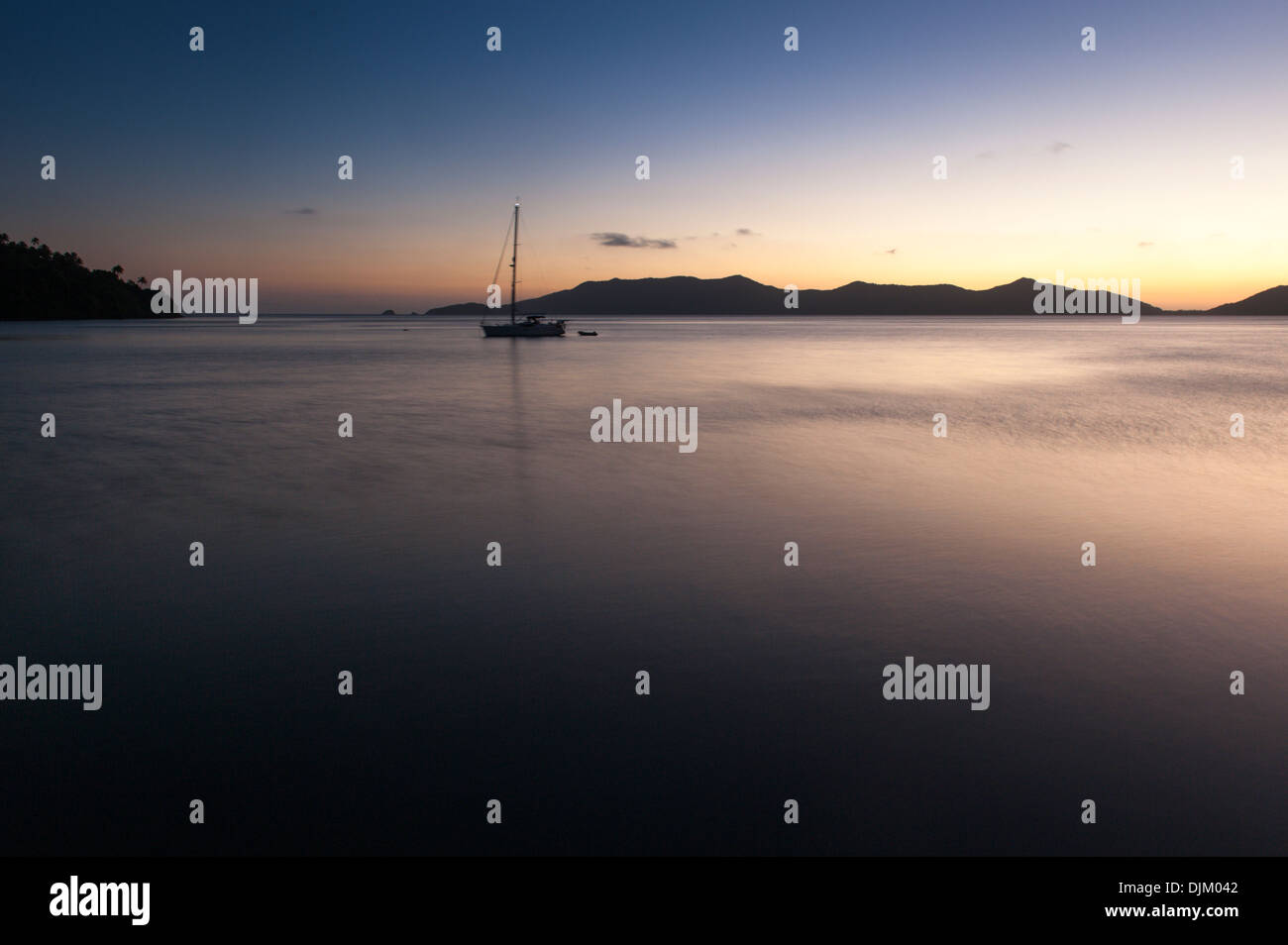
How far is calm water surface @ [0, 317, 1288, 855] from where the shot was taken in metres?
4.78

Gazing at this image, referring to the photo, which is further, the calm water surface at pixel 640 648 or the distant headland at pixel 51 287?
the distant headland at pixel 51 287

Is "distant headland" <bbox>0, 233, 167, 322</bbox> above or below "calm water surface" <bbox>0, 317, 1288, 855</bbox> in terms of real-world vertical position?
above

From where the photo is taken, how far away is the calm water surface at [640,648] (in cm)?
478

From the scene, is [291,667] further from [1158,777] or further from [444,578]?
[1158,777]

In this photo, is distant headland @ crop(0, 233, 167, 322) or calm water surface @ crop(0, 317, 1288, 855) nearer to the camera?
calm water surface @ crop(0, 317, 1288, 855)

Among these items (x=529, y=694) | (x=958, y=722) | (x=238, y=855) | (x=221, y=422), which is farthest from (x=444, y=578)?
(x=221, y=422)

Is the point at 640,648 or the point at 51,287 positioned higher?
the point at 51,287

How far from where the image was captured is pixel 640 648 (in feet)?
23.6

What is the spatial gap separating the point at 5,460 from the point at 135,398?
1450cm

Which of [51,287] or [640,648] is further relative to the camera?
[51,287]

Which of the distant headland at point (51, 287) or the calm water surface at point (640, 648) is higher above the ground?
the distant headland at point (51, 287)

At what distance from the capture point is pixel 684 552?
1025 centimetres
